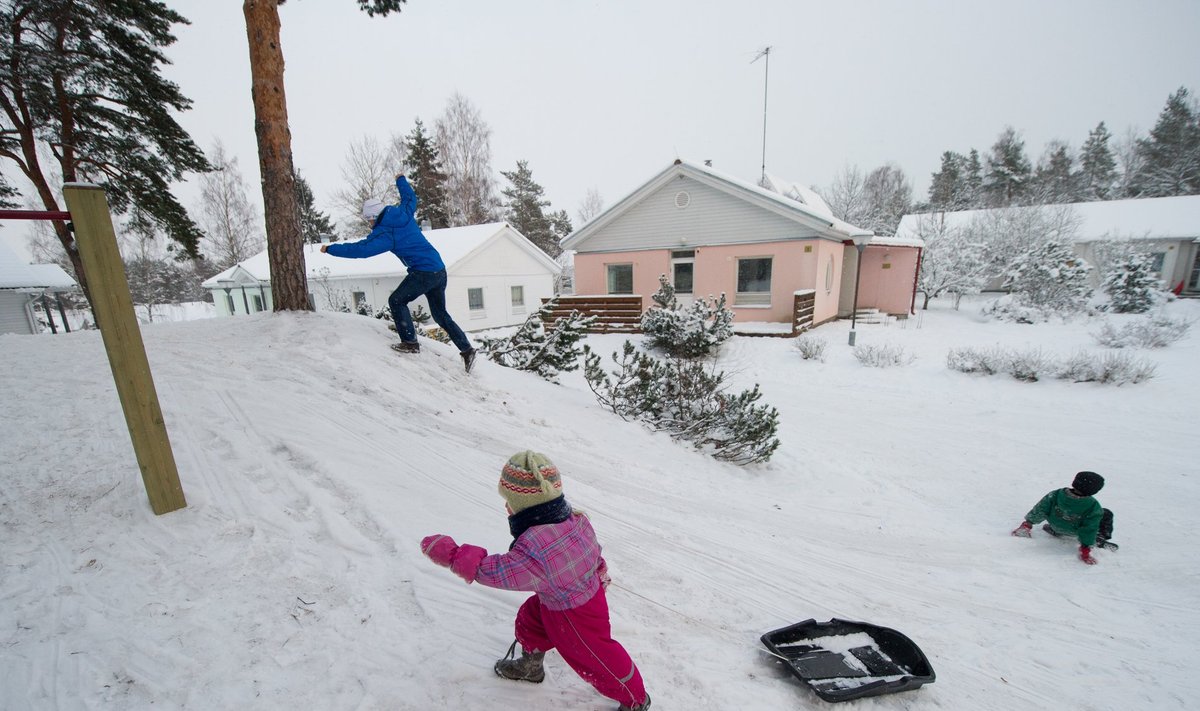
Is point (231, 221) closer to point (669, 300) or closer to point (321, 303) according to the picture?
point (321, 303)

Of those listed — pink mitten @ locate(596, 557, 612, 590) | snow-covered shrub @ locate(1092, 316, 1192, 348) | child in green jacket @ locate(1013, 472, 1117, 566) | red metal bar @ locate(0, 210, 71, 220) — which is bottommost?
child in green jacket @ locate(1013, 472, 1117, 566)

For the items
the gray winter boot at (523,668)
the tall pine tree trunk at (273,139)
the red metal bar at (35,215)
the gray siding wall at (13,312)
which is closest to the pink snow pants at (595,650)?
the gray winter boot at (523,668)

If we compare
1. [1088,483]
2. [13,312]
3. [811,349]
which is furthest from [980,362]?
[13,312]

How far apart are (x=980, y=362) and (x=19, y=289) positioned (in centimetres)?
2875

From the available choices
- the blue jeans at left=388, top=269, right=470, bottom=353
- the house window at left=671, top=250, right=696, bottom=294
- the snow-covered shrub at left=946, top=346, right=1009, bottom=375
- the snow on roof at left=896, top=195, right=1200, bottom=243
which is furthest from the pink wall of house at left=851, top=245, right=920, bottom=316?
the blue jeans at left=388, top=269, right=470, bottom=353

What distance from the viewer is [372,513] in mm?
2826

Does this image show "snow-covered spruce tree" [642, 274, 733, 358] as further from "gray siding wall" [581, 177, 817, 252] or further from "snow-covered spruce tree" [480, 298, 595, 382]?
"snow-covered spruce tree" [480, 298, 595, 382]

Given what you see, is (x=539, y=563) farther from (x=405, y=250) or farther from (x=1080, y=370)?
(x=1080, y=370)

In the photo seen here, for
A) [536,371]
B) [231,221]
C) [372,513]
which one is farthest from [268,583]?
[231,221]

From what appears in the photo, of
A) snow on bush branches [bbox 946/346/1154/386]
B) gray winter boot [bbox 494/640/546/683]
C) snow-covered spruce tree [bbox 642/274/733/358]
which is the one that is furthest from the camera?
snow-covered spruce tree [bbox 642/274/733/358]

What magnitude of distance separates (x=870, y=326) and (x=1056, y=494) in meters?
12.7

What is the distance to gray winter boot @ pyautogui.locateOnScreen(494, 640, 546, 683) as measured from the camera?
2.00 metres

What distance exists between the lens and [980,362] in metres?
9.22

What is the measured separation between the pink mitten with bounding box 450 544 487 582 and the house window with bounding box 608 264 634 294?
1614 centimetres
